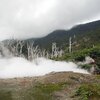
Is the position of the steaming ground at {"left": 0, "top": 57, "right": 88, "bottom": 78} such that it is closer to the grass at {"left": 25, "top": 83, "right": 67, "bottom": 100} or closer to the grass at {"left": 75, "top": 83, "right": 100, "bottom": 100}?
the grass at {"left": 25, "top": 83, "right": 67, "bottom": 100}

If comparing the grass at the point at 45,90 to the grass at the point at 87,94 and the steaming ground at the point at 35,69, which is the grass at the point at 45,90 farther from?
the steaming ground at the point at 35,69

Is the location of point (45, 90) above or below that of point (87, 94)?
below

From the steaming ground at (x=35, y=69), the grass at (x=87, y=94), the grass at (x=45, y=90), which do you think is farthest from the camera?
the steaming ground at (x=35, y=69)

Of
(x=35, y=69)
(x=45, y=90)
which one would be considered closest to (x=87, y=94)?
(x=45, y=90)

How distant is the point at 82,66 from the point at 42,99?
90977 mm

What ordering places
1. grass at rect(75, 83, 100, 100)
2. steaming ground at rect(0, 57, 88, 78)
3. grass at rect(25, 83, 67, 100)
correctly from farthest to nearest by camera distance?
1. steaming ground at rect(0, 57, 88, 78)
2. grass at rect(25, 83, 67, 100)
3. grass at rect(75, 83, 100, 100)

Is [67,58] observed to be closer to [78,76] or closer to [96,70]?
[96,70]

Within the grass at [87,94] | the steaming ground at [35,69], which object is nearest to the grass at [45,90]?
the grass at [87,94]

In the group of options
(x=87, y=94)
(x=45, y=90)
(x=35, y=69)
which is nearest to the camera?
(x=87, y=94)

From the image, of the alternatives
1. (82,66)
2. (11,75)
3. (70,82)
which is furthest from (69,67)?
(70,82)

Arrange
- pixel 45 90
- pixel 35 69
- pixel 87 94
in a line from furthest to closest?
pixel 35 69
pixel 45 90
pixel 87 94

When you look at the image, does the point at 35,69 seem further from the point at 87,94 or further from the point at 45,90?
the point at 87,94

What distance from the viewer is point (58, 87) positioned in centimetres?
8719

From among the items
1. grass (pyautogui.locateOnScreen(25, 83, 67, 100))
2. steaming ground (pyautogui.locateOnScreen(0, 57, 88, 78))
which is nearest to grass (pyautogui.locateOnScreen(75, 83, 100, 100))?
grass (pyautogui.locateOnScreen(25, 83, 67, 100))
